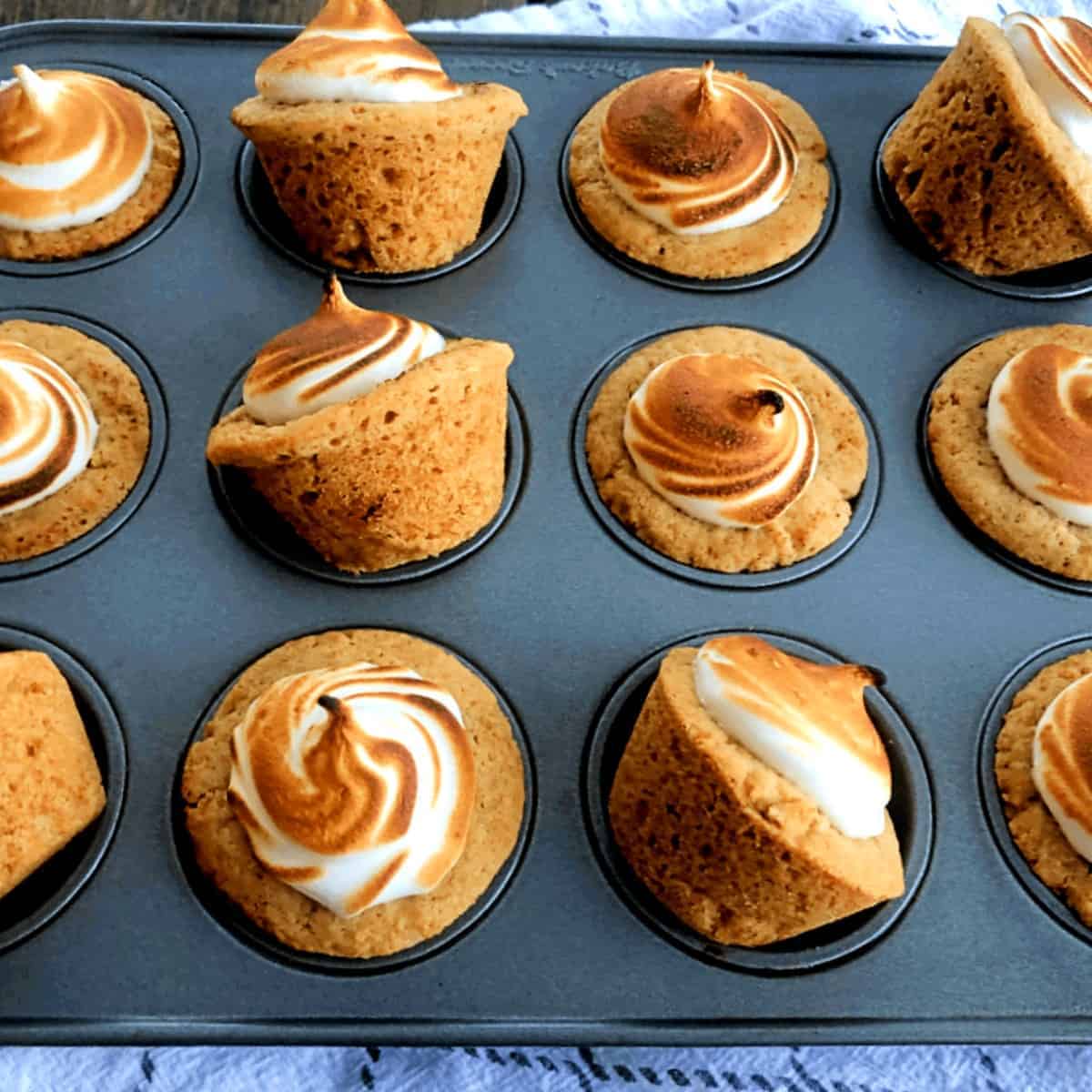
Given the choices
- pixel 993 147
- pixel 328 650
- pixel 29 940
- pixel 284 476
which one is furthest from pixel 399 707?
pixel 993 147

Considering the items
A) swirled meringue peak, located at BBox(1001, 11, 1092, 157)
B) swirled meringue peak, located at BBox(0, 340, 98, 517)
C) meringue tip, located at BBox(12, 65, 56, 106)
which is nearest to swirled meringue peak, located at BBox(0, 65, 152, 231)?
meringue tip, located at BBox(12, 65, 56, 106)

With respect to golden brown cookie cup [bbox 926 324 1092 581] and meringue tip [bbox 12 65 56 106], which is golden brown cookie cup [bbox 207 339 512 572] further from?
golden brown cookie cup [bbox 926 324 1092 581]

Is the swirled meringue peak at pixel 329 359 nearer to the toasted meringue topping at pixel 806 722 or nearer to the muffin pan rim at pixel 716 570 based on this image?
the muffin pan rim at pixel 716 570

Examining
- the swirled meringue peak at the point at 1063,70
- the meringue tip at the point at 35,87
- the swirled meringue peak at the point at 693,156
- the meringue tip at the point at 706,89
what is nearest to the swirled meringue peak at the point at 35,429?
the meringue tip at the point at 35,87

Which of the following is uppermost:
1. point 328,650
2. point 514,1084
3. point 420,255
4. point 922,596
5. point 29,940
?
point 420,255

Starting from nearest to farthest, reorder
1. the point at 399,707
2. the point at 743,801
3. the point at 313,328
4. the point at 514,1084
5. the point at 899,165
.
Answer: the point at 743,801 → the point at 399,707 → the point at 313,328 → the point at 514,1084 → the point at 899,165

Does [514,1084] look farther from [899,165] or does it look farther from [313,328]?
[899,165]

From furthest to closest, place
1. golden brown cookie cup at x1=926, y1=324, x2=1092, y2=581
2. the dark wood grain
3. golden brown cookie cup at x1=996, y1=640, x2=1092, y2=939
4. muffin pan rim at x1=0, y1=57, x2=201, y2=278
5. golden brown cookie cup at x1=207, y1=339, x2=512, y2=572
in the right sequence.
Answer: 1. the dark wood grain
2. muffin pan rim at x1=0, y1=57, x2=201, y2=278
3. golden brown cookie cup at x1=926, y1=324, x2=1092, y2=581
4. golden brown cookie cup at x1=996, y1=640, x2=1092, y2=939
5. golden brown cookie cup at x1=207, y1=339, x2=512, y2=572

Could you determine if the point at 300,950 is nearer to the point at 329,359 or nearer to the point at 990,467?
the point at 329,359
